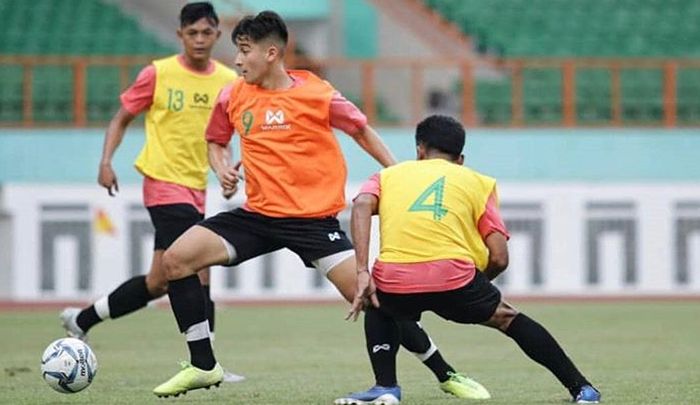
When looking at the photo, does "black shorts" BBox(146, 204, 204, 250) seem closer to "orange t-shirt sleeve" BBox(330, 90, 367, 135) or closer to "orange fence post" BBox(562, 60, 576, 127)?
"orange t-shirt sleeve" BBox(330, 90, 367, 135)

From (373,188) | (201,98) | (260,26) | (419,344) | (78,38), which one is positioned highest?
(78,38)

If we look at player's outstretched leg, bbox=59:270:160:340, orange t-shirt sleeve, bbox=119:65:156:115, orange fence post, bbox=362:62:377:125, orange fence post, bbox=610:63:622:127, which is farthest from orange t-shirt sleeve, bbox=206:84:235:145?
orange fence post, bbox=610:63:622:127

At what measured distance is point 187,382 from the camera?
8781mm

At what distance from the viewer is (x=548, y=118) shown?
22141 millimetres

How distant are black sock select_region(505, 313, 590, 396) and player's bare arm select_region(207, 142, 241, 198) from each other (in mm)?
1675

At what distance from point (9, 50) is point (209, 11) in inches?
516

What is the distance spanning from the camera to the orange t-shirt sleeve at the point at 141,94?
11.0m

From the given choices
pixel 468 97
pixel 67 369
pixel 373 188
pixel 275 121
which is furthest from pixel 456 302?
pixel 468 97

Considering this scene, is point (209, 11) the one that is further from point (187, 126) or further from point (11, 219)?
point (11, 219)

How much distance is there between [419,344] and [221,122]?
61.9 inches

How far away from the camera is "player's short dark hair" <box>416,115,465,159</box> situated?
27.6 ft

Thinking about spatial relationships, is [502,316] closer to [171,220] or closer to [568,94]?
[171,220]

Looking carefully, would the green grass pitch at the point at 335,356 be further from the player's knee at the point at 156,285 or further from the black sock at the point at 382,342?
the player's knee at the point at 156,285

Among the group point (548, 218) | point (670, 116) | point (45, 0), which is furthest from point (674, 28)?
point (45, 0)
